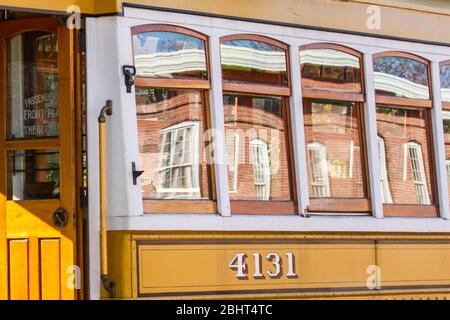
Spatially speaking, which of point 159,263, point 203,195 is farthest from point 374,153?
point 159,263

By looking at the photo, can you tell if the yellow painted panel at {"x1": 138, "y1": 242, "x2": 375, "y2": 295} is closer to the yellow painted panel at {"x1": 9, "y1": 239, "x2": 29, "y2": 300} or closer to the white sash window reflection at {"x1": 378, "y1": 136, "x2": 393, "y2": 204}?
the white sash window reflection at {"x1": 378, "y1": 136, "x2": 393, "y2": 204}

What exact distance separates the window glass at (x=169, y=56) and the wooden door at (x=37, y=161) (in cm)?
40

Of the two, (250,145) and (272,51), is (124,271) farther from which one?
(272,51)

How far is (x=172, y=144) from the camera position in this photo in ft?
23.7

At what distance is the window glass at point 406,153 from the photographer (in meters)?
8.31

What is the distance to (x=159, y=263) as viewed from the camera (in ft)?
22.6

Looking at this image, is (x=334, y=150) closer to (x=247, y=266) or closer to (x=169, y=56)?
(x=247, y=266)

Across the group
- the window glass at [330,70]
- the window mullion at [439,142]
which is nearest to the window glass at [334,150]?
the window glass at [330,70]

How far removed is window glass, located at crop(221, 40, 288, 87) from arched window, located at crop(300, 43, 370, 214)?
18 cm

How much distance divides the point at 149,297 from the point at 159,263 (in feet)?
0.64

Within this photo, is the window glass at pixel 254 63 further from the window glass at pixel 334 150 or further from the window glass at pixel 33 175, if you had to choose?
the window glass at pixel 33 175

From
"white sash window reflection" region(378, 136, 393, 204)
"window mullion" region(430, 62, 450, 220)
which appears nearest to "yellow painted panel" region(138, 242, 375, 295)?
"white sash window reflection" region(378, 136, 393, 204)

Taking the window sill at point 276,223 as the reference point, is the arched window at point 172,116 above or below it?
above

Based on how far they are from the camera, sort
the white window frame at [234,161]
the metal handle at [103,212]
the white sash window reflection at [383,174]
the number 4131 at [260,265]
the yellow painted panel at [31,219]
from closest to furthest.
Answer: the metal handle at [103,212]
the yellow painted panel at [31,219]
the number 4131 at [260,265]
the white window frame at [234,161]
the white sash window reflection at [383,174]
